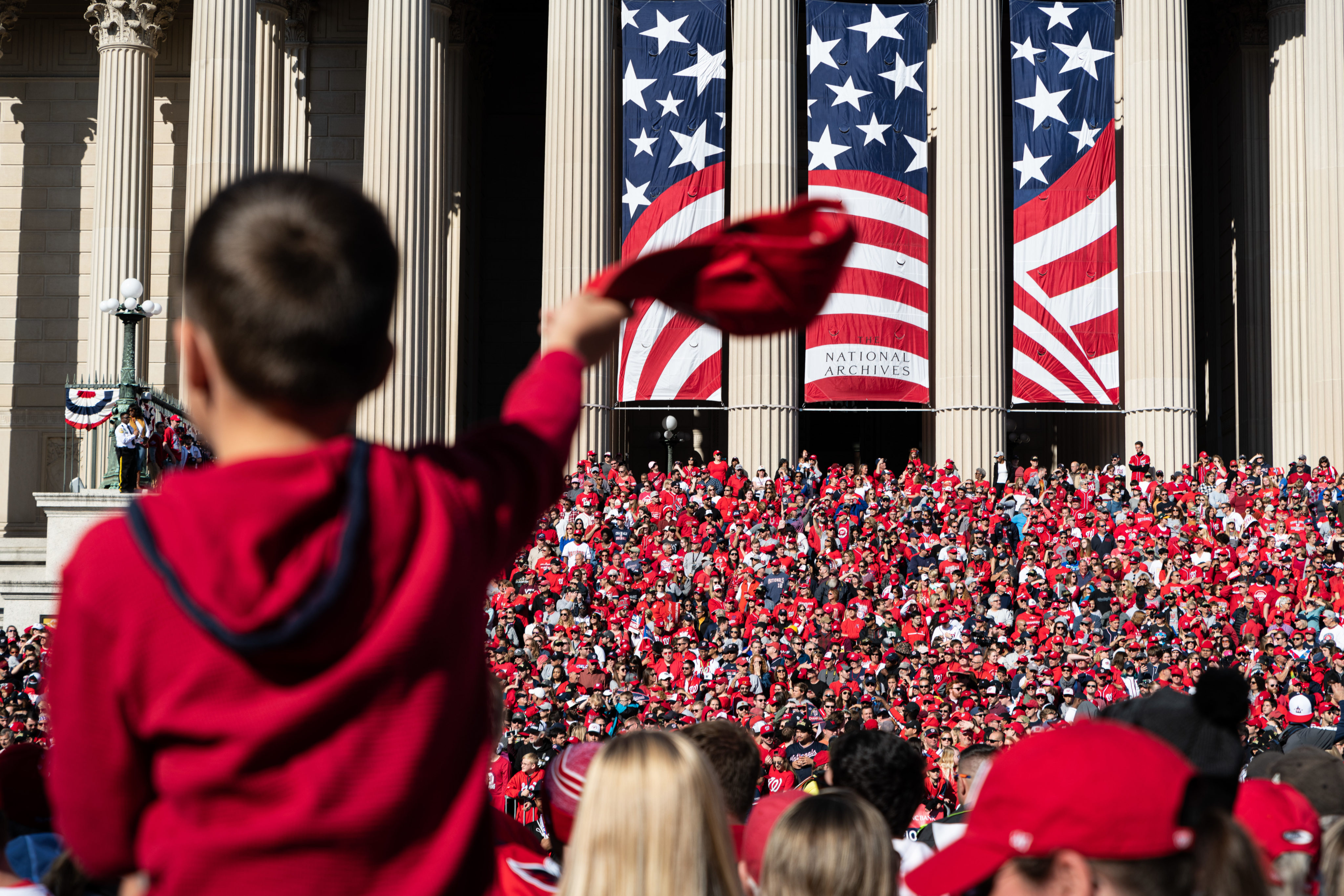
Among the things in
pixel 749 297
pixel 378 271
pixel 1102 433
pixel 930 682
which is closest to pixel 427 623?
pixel 378 271

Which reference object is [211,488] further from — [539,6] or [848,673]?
[539,6]

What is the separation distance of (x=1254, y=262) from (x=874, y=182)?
10.5 metres

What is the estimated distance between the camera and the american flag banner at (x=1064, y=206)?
32625 millimetres

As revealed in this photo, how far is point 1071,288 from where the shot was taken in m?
32.9

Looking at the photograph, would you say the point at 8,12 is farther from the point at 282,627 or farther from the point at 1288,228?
the point at 282,627

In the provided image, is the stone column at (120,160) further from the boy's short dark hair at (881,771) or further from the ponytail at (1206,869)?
the ponytail at (1206,869)

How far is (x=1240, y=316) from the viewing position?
127 feet

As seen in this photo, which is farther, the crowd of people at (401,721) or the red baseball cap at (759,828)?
the red baseball cap at (759,828)

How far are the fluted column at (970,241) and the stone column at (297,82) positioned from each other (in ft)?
50.5

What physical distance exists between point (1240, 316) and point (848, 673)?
23.5m

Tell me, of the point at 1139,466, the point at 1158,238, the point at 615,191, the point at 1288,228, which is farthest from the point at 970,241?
the point at 1288,228

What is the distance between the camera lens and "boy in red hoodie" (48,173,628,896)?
2.09 m

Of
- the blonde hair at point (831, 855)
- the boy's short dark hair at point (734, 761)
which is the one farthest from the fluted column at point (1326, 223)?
the blonde hair at point (831, 855)

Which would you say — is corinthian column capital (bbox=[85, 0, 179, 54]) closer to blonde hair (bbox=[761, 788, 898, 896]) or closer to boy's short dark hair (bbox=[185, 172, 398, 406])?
blonde hair (bbox=[761, 788, 898, 896])
